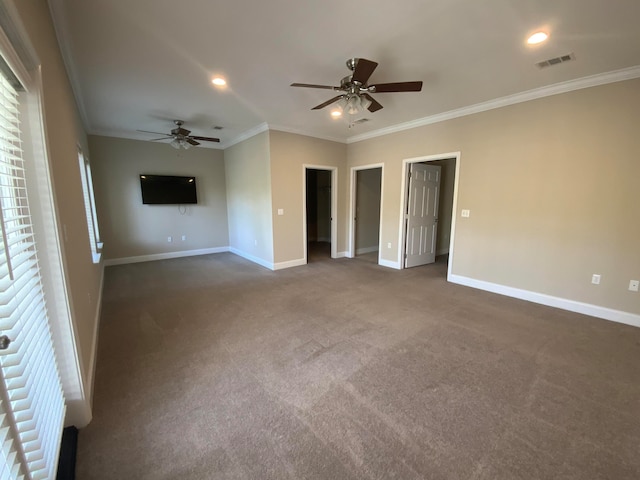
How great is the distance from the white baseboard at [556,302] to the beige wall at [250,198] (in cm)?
355

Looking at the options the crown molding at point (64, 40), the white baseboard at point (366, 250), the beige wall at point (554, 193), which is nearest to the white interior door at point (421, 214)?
the beige wall at point (554, 193)

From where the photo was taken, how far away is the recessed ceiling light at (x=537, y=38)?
2232mm

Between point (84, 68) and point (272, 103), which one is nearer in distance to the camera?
point (84, 68)

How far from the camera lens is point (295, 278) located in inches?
184

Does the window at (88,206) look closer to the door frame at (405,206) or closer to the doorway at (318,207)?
the door frame at (405,206)

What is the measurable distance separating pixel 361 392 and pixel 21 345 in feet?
6.19

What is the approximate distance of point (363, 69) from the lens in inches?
93.0

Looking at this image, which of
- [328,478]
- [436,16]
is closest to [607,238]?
[436,16]

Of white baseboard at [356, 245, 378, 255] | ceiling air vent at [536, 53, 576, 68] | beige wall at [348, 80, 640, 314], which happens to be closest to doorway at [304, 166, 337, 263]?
white baseboard at [356, 245, 378, 255]

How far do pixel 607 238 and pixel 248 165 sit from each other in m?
5.66

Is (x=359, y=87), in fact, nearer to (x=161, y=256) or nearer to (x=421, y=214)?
(x=421, y=214)

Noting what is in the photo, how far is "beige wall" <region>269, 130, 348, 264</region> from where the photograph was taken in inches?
197

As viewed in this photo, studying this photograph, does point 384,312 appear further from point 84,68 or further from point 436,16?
point 84,68

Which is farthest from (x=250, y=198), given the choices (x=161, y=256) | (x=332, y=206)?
(x=161, y=256)
